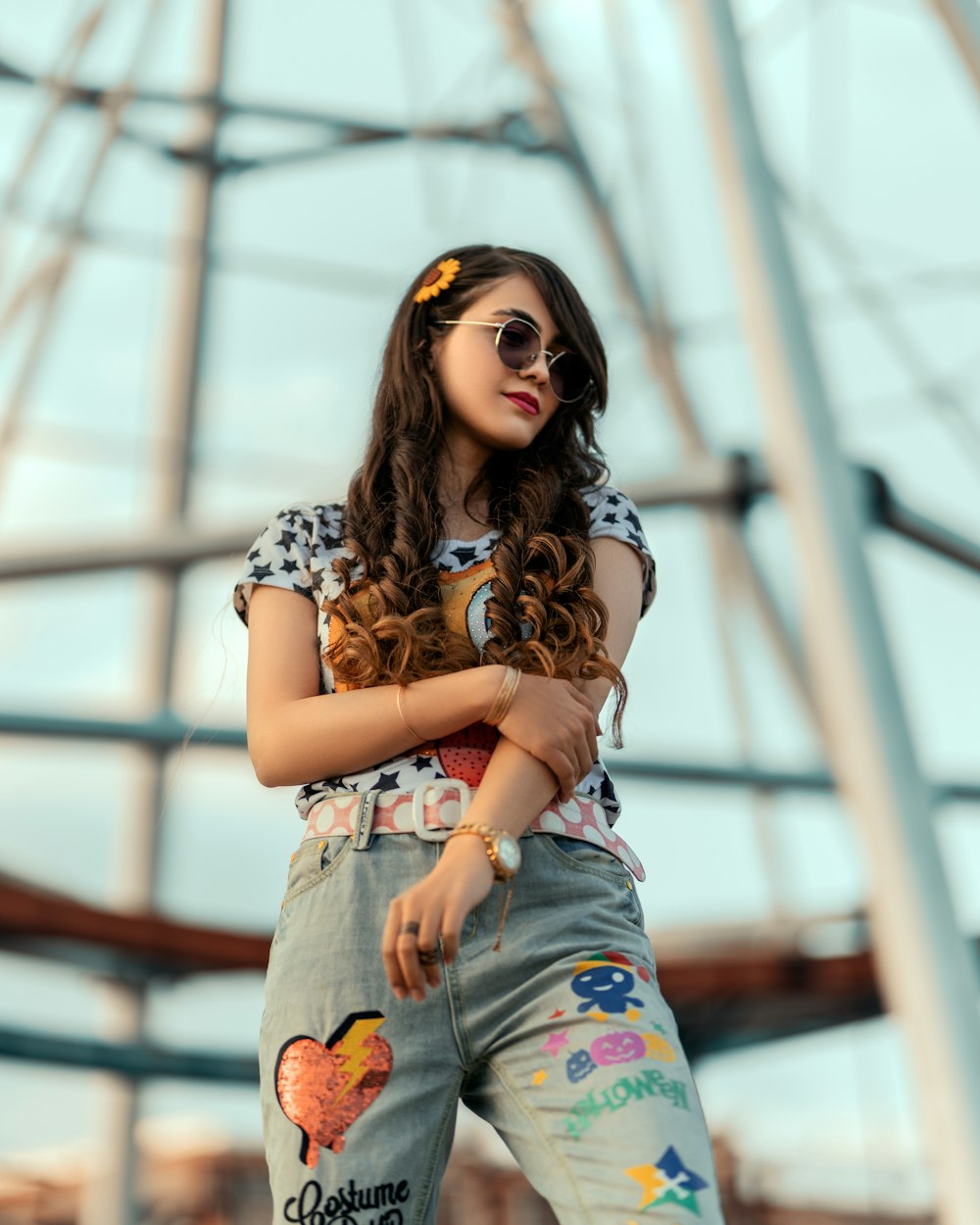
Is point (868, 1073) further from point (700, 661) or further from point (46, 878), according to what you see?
point (46, 878)

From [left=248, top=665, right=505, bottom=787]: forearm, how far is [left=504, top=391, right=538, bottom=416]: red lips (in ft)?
1.73

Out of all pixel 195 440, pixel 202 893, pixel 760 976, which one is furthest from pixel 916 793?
pixel 202 893

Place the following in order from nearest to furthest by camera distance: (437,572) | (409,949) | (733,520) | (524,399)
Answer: (409,949)
(437,572)
(524,399)
(733,520)

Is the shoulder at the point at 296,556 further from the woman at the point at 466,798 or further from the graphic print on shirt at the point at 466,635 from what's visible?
the graphic print on shirt at the point at 466,635

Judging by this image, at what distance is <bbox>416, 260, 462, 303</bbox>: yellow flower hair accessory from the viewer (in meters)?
3.05

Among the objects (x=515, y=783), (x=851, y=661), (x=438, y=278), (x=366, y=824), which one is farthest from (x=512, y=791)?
(x=851, y=661)

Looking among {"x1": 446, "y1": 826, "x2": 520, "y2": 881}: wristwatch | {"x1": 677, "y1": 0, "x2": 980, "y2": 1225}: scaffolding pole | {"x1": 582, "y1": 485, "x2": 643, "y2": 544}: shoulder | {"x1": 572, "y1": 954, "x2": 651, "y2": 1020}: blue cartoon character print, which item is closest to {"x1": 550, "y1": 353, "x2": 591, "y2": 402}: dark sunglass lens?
{"x1": 582, "y1": 485, "x2": 643, "y2": 544}: shoulder

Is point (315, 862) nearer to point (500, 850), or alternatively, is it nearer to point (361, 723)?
point (361, 723)

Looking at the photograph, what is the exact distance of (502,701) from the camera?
8.24 feet

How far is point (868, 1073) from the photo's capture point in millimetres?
16953

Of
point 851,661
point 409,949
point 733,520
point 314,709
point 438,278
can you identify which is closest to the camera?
point 409,949

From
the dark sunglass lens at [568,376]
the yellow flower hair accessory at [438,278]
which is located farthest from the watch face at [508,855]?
the yellow flower hair accessory at [438,278]

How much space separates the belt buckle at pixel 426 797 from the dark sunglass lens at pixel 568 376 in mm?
726

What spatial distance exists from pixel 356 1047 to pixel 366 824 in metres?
0.32
